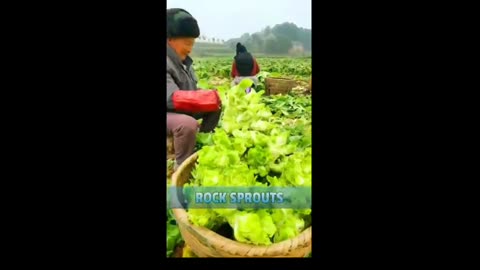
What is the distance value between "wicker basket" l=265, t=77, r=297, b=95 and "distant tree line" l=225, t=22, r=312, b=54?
0.59ft

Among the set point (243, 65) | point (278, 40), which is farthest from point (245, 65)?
point (278, 40)

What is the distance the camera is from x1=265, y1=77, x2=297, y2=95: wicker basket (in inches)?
140

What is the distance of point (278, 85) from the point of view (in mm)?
3588

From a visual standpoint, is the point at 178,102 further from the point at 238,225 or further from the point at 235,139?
the point at 238,225

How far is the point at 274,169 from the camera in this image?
3.44 metres

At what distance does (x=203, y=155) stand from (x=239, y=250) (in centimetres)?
58

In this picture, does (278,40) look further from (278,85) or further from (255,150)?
(255,150)

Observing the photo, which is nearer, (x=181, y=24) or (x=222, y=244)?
(x=222, y=244)

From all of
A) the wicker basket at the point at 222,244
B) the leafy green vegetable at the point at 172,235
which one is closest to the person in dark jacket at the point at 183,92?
the wicker basket at the point at 222,244

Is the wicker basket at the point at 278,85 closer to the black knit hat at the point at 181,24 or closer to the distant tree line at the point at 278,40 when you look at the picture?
the distant tree line at the point at 278,40

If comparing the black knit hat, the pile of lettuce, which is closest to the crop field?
the pile of lettuce

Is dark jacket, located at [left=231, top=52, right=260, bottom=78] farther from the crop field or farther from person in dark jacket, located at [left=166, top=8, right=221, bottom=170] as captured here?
person in dark jacket, located at [left=166, top=8, right=221, bottom=170]

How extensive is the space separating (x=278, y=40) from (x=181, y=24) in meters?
0.57
